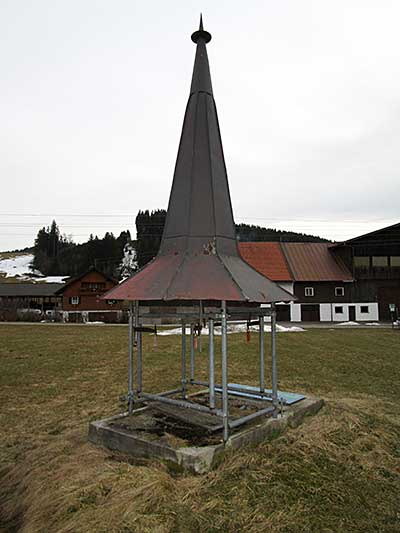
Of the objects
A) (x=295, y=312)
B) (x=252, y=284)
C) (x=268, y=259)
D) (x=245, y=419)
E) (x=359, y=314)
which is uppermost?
(x=268, y=259)

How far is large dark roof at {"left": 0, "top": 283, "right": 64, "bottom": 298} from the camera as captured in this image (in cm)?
5356

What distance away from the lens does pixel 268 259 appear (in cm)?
3844

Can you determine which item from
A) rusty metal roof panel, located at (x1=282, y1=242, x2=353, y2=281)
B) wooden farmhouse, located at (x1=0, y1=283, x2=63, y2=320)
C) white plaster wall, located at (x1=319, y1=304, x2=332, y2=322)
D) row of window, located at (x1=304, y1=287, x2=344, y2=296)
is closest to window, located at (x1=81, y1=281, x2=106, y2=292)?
wooden farmhouse, located at (x1=0, y1=283, x2=63, y2=320)

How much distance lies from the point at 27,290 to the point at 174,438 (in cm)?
5561

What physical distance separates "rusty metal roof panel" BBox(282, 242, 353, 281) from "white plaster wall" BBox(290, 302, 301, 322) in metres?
2.53

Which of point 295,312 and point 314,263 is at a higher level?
point 314,263

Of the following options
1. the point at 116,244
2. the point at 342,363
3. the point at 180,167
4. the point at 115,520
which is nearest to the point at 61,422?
the point at 115,520

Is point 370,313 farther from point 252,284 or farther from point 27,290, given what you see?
point 27,290

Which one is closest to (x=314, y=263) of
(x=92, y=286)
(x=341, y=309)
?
(x=341, y=309)

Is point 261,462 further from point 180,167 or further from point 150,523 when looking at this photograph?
point 180,167

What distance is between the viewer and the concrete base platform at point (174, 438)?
4.47 metres

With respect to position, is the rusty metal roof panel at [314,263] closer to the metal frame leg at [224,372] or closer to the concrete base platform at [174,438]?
the concrete base platform at [174,438]

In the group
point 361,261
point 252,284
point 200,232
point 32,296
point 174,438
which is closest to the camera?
point 174,438

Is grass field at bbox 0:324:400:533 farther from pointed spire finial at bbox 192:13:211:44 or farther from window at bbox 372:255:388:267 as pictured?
window at bbox 372:255:388:267
